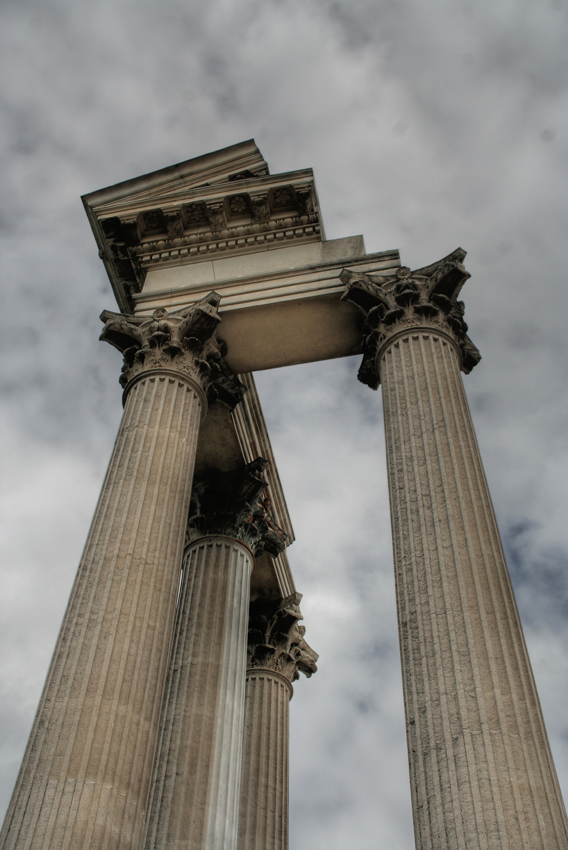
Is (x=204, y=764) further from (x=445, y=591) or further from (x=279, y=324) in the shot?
(x=279, y=324)

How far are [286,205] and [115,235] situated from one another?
17.5 feet

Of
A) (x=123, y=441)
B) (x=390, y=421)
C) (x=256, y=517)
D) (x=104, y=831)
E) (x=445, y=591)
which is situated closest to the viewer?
(x=104, y=831)

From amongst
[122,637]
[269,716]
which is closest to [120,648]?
[122,637]

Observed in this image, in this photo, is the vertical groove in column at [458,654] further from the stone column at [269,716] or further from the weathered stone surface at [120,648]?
the stone column at [269,716]

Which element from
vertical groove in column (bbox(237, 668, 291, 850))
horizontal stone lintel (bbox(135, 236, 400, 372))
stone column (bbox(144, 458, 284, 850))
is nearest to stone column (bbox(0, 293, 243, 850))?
horizontal stone lintel (bbox(135, 236, 400, 372))

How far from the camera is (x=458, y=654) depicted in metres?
11.5

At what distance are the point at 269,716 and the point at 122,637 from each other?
44.8 ft

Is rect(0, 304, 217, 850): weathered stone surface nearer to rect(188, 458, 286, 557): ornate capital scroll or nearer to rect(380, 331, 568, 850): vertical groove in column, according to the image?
rect(380, 331, 568, 850): vertical groove in column

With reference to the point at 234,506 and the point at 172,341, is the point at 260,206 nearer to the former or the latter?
the point at 172,341

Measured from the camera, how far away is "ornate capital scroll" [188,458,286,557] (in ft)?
77.5

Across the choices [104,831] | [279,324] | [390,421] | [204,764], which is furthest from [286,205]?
[104,831]

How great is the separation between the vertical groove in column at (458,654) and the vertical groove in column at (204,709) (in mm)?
8265

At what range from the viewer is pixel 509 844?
30.5 feet

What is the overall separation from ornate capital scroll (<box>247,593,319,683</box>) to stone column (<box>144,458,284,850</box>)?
355 centimetres
